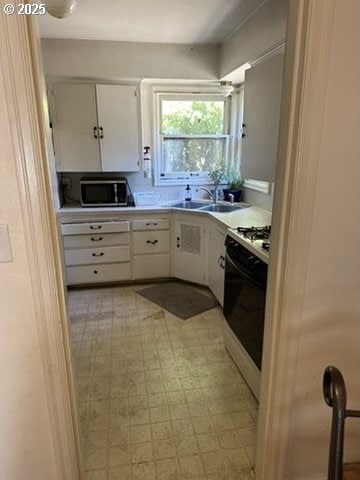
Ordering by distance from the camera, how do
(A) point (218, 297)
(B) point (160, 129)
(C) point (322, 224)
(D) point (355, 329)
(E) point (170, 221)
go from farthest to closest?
(B) point (160, 129) → (E) point (170, 221) → (A) point (218, 297) → (D) point (355, 329) → (C) point (322, 224)

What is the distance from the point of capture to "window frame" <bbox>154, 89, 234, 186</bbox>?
372 centimetres

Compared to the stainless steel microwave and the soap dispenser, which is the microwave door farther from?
the soap dispenser

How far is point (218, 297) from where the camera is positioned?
306cm

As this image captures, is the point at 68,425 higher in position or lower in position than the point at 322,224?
lower

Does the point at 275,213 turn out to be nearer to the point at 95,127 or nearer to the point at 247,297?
the point at 247,297

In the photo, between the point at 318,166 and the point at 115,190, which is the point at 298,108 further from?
the point at 115,190

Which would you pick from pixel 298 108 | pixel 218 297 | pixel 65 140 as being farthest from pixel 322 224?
pixel 65 140

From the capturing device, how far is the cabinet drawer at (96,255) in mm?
3406

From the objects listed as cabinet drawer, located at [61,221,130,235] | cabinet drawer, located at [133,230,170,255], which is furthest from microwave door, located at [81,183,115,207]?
cabinet drawer, located at [133,230,170,255]

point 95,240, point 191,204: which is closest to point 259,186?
point 191,204

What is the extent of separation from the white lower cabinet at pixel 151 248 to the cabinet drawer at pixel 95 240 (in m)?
0.13

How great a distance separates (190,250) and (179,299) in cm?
53

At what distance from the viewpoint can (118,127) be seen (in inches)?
135

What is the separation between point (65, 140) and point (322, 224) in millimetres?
2960
